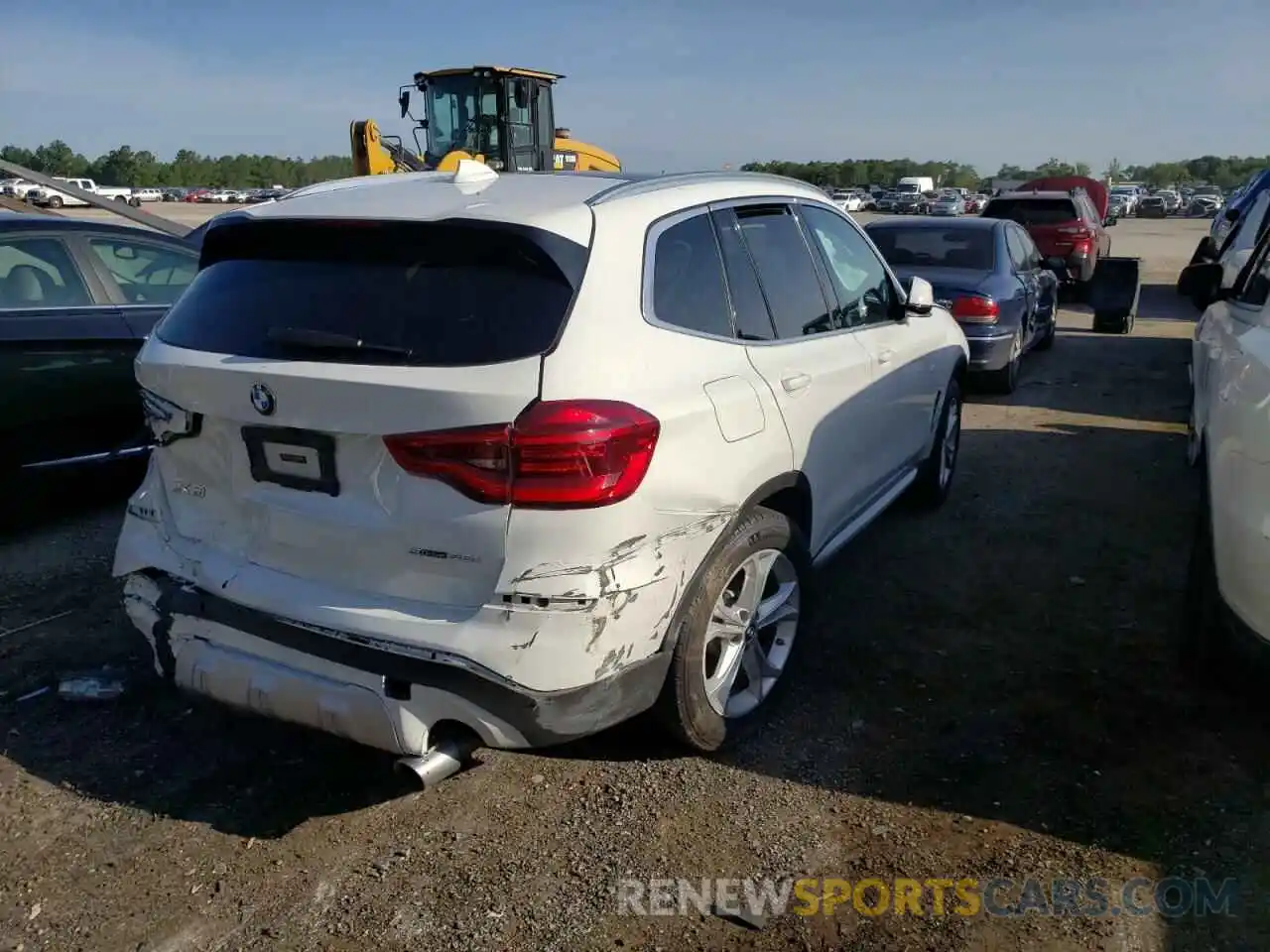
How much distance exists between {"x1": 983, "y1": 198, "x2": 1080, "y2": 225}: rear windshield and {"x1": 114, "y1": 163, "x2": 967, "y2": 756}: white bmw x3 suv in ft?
43.0

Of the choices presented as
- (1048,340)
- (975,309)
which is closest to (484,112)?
(1048,340)

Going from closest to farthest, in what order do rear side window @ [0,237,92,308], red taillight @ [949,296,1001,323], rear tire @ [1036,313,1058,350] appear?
1. rear side window @ [0,237,92,308]
2. red taillight @ [949,296,1001,323]
3. rear tire @ [1036,313,1058,350]

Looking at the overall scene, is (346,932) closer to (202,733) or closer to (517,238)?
(202,733)

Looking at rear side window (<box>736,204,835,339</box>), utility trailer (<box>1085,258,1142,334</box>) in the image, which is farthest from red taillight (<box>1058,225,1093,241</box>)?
rear side window (<box>736,204,835,339</box>)

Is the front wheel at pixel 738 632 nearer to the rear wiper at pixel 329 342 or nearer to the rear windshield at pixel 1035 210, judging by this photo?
the rear wiper at pixel 329 342

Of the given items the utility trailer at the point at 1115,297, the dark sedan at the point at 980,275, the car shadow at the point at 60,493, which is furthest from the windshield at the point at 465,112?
the car shadow at the point at 60,493

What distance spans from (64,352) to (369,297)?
11.0 ft

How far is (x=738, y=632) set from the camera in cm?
318

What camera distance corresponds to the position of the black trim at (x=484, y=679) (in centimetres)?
245

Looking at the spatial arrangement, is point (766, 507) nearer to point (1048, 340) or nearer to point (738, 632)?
point (738, 632)

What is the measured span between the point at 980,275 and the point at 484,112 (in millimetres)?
9936

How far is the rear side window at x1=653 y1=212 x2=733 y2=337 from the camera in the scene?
9.34 feet

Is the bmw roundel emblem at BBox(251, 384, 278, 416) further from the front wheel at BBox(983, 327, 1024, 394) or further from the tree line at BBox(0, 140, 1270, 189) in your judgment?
the tree line at BBox(0, 140, 1270, 189)

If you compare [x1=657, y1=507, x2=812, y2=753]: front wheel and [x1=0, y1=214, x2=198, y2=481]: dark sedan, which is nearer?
[x1=657, y1=507, x2=812, y2=753]: front wheel
